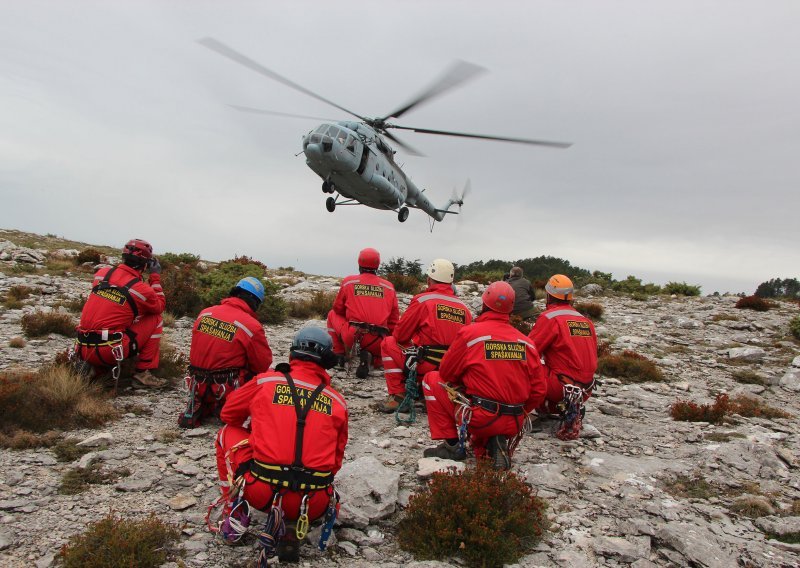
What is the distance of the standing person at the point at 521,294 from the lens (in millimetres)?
11398

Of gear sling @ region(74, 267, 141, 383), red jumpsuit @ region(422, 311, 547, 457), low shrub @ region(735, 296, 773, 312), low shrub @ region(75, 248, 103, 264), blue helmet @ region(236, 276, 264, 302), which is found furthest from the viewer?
low shrub @ region(735, 296, 773, 312)

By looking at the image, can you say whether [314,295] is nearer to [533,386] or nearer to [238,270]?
[238,270]


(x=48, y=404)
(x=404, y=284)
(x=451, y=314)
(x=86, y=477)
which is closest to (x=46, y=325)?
(x=48, y=404)

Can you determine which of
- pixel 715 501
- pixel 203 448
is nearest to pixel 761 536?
pixel 715 501

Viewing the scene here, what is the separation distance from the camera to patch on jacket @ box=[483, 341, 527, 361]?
5.16 m

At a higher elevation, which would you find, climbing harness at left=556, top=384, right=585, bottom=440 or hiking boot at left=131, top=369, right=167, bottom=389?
climbing harness at left=556, top=384, right=585, bottom=440

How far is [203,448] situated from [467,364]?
3.12 meters

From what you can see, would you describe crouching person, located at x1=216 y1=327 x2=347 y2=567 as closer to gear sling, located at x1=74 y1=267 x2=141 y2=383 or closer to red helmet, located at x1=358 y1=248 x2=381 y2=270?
gear sling, located at x1=74 y1=267 x2=141 y2=383

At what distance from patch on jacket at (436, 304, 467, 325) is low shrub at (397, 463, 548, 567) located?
8.39 feet

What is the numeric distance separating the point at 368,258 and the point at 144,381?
154 inches

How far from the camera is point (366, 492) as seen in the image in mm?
4477

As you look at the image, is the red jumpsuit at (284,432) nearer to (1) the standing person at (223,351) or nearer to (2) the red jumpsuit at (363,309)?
(1) the standing person at (223,351)

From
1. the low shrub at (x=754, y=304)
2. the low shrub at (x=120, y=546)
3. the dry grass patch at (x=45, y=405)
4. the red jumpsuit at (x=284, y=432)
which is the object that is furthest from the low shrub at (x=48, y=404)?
the low shrub at (x=754, y=304)

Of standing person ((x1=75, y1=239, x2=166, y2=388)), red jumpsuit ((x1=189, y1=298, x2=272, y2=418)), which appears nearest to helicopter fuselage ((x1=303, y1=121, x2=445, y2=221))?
standing person ((x1=75, y1=239, x2=166, y2=388))
